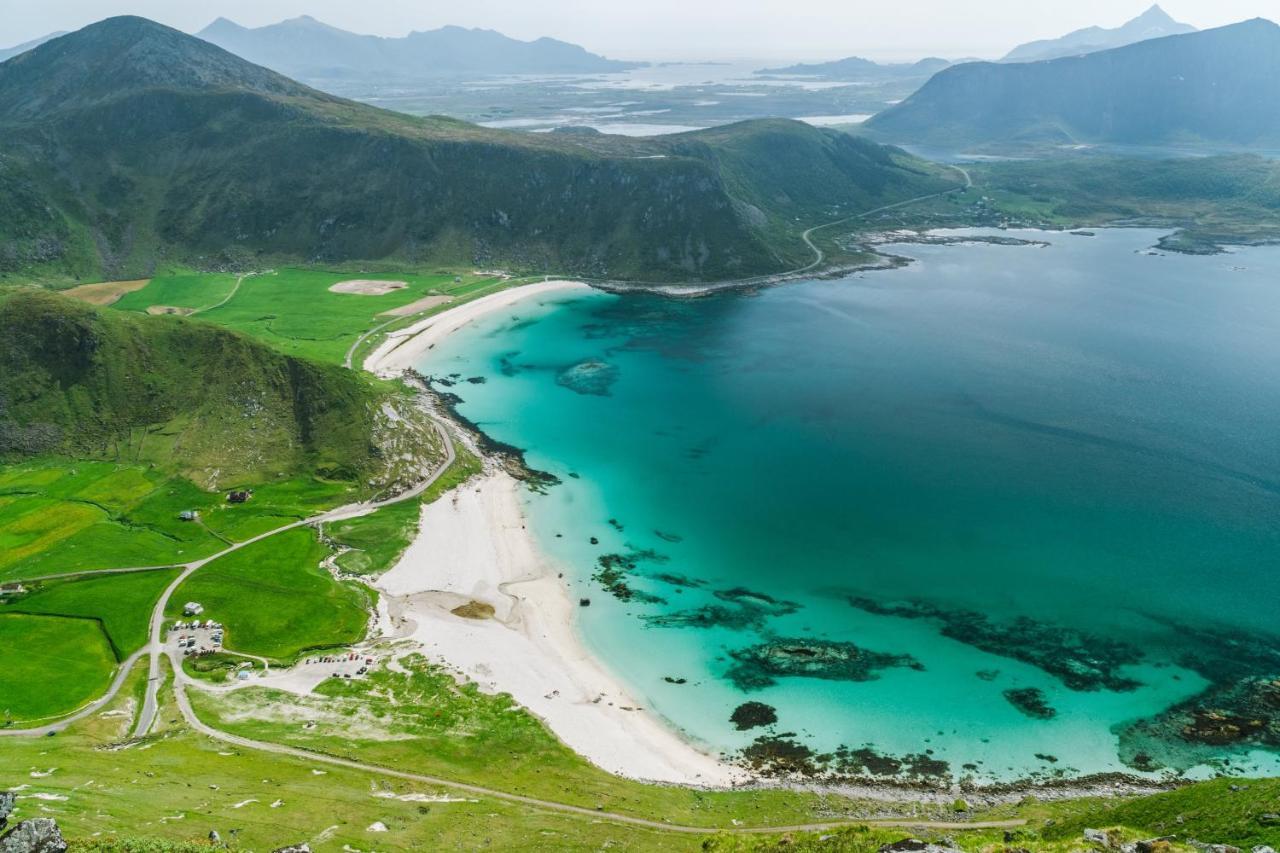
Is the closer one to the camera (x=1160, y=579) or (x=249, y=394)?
(x=1160, y=579)

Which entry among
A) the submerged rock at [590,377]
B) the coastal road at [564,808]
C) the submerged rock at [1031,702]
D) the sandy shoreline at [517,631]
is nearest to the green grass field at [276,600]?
the sandy shoreline at [517,631]

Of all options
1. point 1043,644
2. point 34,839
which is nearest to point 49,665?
point 34,839

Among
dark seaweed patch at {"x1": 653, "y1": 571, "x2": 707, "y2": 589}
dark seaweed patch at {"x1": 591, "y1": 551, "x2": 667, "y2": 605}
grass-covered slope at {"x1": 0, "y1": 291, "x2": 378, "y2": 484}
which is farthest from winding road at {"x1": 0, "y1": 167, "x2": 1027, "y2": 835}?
dark seaweed patch at {"x1": 653, "y1": 571, "x2": 707, "y2": 589}

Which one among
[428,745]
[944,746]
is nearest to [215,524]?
[428,745]

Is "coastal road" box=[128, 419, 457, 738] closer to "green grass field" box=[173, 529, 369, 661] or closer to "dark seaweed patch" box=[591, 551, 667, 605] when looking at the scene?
"green grass field" box=[173, 529, 369, 661]

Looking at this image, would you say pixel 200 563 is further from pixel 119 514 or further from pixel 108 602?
pixel 119 514

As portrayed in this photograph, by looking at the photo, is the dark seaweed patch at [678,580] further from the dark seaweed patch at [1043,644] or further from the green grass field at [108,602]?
the green grass field at [108,602]

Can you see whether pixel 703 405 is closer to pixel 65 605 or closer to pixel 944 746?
pixel 944 746
